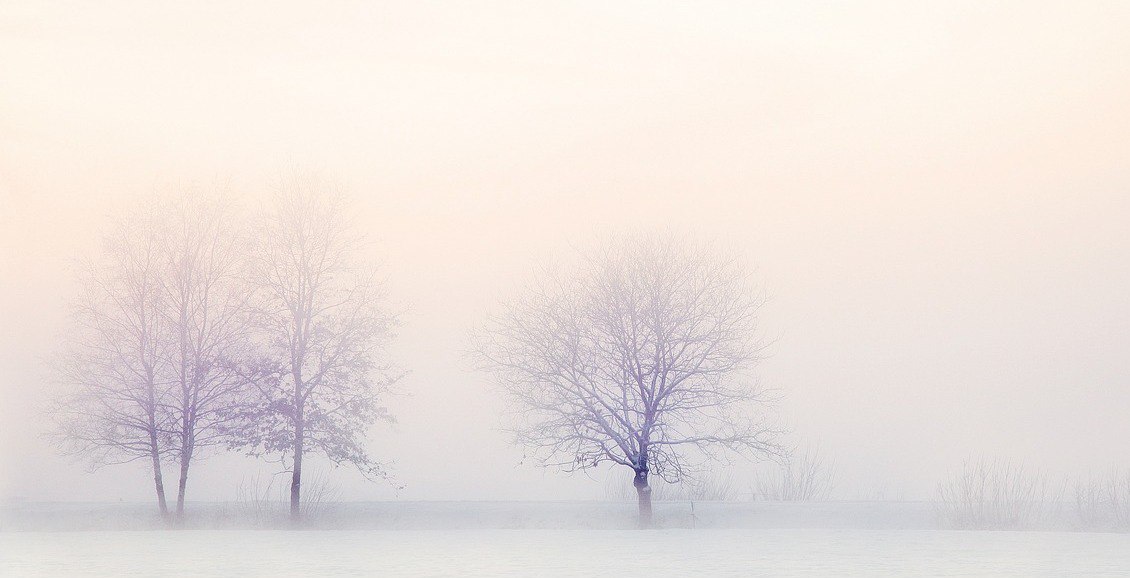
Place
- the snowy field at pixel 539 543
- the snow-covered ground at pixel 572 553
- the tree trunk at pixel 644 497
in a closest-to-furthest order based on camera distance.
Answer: the snow-covered ground at pixel 572 553 < the snowy field at pixel 539 543 < the tree trunk at pixel 644 497

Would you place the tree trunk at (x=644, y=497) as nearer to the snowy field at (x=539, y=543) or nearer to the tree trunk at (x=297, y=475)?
the snowy field at (x=539, y=543)

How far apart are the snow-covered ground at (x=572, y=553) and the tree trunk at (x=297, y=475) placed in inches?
86.9

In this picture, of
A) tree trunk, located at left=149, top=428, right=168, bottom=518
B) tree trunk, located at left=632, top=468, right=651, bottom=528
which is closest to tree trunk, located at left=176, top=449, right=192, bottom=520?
tree trunk, located at left=149, top=428, right=168, bottom=518

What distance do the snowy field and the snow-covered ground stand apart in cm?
4

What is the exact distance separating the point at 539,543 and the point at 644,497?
6.83 metres

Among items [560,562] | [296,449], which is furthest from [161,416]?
[560,562]

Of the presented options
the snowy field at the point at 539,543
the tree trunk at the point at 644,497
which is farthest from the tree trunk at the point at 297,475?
the tree trunk at the point at 644,497

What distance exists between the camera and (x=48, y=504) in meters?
40.2

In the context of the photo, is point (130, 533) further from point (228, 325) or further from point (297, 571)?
point (297, 571)

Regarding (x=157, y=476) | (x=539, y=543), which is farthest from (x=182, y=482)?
(x=539, y=543)

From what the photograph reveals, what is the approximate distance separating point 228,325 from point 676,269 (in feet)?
44.5

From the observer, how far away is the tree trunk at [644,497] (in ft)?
109

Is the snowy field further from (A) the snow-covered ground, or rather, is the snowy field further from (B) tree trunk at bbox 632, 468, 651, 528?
(B) tree trunk at bbox 632, 468, 651, 528

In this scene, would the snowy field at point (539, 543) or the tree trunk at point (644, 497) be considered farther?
the tree trunk at point (644, 497)
